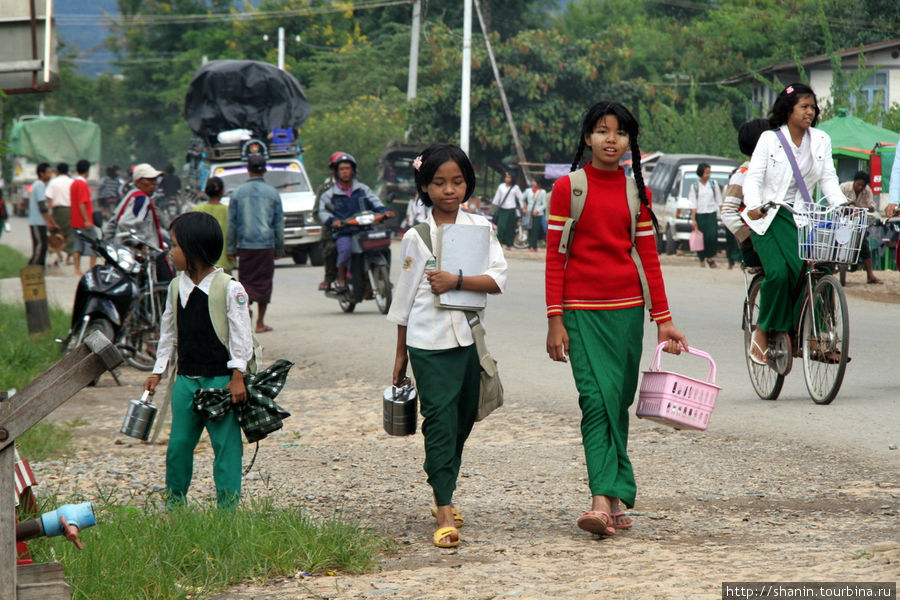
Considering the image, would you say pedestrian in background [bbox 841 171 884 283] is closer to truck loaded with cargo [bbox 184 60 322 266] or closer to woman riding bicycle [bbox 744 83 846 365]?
woman riding bicycle [bbox 744 83 846 365]

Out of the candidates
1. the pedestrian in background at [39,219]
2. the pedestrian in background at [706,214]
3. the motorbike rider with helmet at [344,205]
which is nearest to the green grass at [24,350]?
the motorbike rider with helmet at [344,205]

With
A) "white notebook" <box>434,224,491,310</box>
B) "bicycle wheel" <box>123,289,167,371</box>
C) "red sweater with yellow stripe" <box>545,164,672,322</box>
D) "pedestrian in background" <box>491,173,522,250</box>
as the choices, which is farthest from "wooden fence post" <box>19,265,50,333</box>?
"pedestrian in background" <box>491,173,522,250</box>

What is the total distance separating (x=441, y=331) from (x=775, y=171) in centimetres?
356

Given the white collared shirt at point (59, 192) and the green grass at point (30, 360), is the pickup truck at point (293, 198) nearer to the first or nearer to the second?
the white collared shirt at point (59, 192)

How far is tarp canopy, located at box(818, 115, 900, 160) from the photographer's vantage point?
75.9ft

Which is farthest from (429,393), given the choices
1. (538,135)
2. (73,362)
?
(538,135)

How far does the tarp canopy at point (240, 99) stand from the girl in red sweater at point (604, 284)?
75.4 ft

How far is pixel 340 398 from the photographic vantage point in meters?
9.79

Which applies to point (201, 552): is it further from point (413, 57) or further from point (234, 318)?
point (413, 57)

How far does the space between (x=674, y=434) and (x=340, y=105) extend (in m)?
45.7

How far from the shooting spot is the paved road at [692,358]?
7738 millimetres

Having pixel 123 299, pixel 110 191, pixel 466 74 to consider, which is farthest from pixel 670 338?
pixel 110 191

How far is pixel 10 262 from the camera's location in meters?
25.9

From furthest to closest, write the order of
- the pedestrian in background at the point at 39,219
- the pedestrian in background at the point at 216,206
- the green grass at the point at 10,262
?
the green grass at the point at 10,262
the pedestrian in background at the point at 39,219
the pedestrian in background at the point at 216,206
